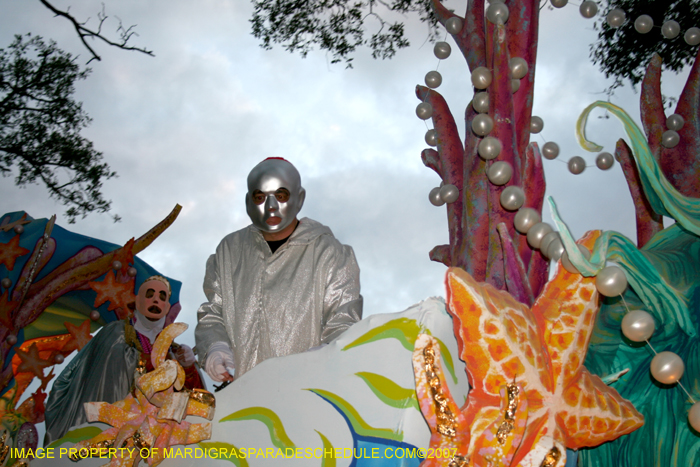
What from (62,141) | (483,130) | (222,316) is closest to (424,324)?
(483,130)

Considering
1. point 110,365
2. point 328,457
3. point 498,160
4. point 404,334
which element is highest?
point 498,160

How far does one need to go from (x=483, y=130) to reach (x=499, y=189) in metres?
0.20

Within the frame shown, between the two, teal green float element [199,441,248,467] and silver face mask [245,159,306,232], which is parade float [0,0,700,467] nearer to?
teal green float element [199,441,248,467]

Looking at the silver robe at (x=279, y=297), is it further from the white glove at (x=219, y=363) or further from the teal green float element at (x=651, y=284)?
the teal green float element at (x=651, y=284)

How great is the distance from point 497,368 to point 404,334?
22cm

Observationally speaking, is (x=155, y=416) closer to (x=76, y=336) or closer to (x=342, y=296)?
(x=342, y=296)

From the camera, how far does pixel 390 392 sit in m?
1.31

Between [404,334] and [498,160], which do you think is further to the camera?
[498,160]

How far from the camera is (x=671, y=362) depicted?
1310 mm

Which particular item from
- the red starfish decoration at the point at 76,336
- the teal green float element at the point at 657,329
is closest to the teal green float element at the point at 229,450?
the teal green float element at the point at 657,329

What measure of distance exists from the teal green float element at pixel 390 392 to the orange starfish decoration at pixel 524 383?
0.22 ft

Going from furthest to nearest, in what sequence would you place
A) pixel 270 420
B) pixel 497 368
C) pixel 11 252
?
1. pixel 11 252
2. pixel 270 420
3. pixel 497 368

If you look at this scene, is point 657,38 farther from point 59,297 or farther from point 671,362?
point 59,297

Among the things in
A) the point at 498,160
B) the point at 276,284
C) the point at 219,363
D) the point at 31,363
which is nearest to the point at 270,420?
the point at 219,363
